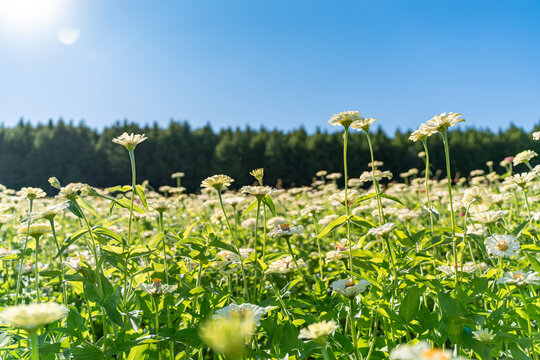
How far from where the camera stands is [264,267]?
118 centimetres

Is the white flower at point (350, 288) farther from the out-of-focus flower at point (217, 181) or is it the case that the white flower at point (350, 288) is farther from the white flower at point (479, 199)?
the white flower at point (479, 199)

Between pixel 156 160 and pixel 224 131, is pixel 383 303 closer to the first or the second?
pixel 156 160

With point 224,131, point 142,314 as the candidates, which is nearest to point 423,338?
point 142,314

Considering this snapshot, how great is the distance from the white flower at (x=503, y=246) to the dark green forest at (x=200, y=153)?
1918 cm

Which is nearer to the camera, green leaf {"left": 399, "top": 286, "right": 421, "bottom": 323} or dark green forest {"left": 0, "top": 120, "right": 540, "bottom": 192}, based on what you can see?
green leaf {"left": 399, "top": 286, "right": 421, "bottom": 323}

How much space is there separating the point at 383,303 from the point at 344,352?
0.55 feet

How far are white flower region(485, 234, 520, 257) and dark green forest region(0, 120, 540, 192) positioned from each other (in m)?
19.2

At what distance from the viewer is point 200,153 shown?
2462 cm

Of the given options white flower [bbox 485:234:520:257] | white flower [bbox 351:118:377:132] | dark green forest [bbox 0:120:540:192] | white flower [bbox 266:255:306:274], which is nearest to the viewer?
white flower [bbox 485:234:520:257]

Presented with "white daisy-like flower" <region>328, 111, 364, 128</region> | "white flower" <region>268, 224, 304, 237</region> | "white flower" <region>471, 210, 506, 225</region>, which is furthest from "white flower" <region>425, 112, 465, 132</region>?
"white flower" <region>268, 224, 304, 237</region>

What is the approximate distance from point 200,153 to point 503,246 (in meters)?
24.0

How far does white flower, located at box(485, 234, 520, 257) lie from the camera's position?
117 centimetres

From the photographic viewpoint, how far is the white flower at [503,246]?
3.84 feet

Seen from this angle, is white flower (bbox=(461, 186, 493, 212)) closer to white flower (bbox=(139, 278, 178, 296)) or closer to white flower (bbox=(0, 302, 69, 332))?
white flower (bbox=(139, 278, 178, 296))
